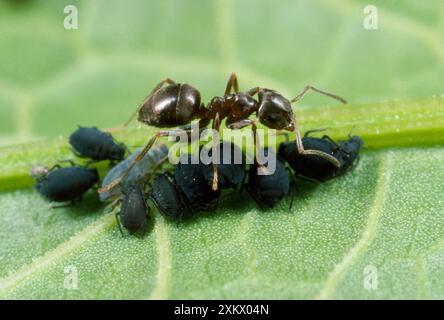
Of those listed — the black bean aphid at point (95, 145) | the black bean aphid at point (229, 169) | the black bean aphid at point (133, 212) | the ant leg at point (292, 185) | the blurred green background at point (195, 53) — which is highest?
the blurred green background at point (195, 53)

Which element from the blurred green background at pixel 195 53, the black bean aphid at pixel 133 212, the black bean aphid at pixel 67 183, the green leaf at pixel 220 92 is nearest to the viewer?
the green leaf at pixel 220 92

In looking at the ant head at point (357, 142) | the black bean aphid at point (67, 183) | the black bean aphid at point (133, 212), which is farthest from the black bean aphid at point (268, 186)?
the black bean aphid at point (67, 183)

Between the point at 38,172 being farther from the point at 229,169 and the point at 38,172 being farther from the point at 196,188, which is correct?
the point at 229,169

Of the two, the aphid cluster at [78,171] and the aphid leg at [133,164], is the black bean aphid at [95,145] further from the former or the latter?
the aphid leg at [133,164]

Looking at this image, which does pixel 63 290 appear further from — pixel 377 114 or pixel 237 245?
pixel 377 114

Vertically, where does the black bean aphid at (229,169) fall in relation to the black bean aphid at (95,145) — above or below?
below

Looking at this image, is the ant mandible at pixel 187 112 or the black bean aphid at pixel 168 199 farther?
the ant mandible at pixel 187 112

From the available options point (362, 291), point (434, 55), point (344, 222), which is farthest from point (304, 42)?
point (362, 291)

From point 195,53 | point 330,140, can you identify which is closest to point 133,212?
point 330,140
